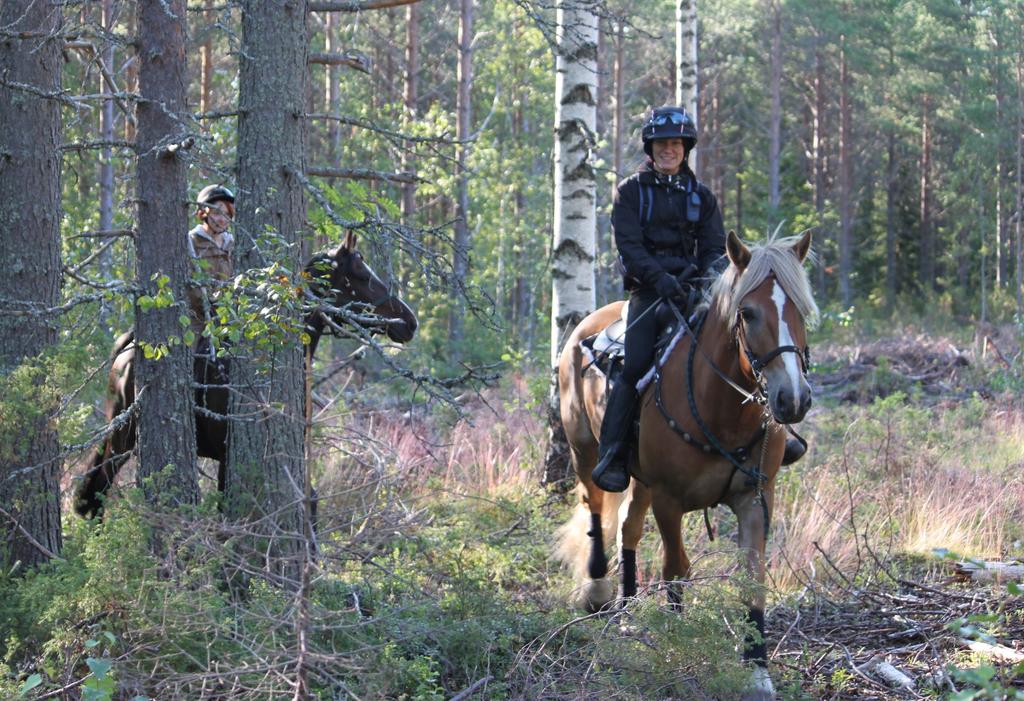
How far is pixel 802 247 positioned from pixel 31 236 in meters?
4.37

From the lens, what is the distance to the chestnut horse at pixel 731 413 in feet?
18.4

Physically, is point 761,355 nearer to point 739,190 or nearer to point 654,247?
point 654,247

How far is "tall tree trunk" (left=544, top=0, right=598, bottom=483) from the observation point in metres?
10.1

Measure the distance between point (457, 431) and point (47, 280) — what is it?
5.90 meters

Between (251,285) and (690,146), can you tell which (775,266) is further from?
(251,285)

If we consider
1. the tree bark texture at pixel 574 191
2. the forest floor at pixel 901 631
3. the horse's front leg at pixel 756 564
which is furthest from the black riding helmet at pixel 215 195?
the forest floor at pixel 901 631

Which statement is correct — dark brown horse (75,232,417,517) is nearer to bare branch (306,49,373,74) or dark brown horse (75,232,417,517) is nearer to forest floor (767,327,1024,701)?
bare branch (306,49,373,74)

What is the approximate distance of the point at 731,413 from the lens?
20.4ft

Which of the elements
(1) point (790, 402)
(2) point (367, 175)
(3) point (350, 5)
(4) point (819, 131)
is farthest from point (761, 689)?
(4) point (819, 131)

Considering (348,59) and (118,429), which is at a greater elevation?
(348,59)

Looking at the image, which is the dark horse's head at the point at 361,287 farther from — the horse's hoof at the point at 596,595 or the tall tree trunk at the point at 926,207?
the tall tree trunk at the point at 926,207

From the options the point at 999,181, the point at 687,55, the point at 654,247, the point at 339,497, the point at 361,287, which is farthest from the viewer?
the point at 999,181

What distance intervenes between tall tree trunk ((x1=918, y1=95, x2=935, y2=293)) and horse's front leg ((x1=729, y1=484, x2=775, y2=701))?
128 feet

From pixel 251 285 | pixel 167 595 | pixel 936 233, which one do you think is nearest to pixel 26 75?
pixel 251 285
